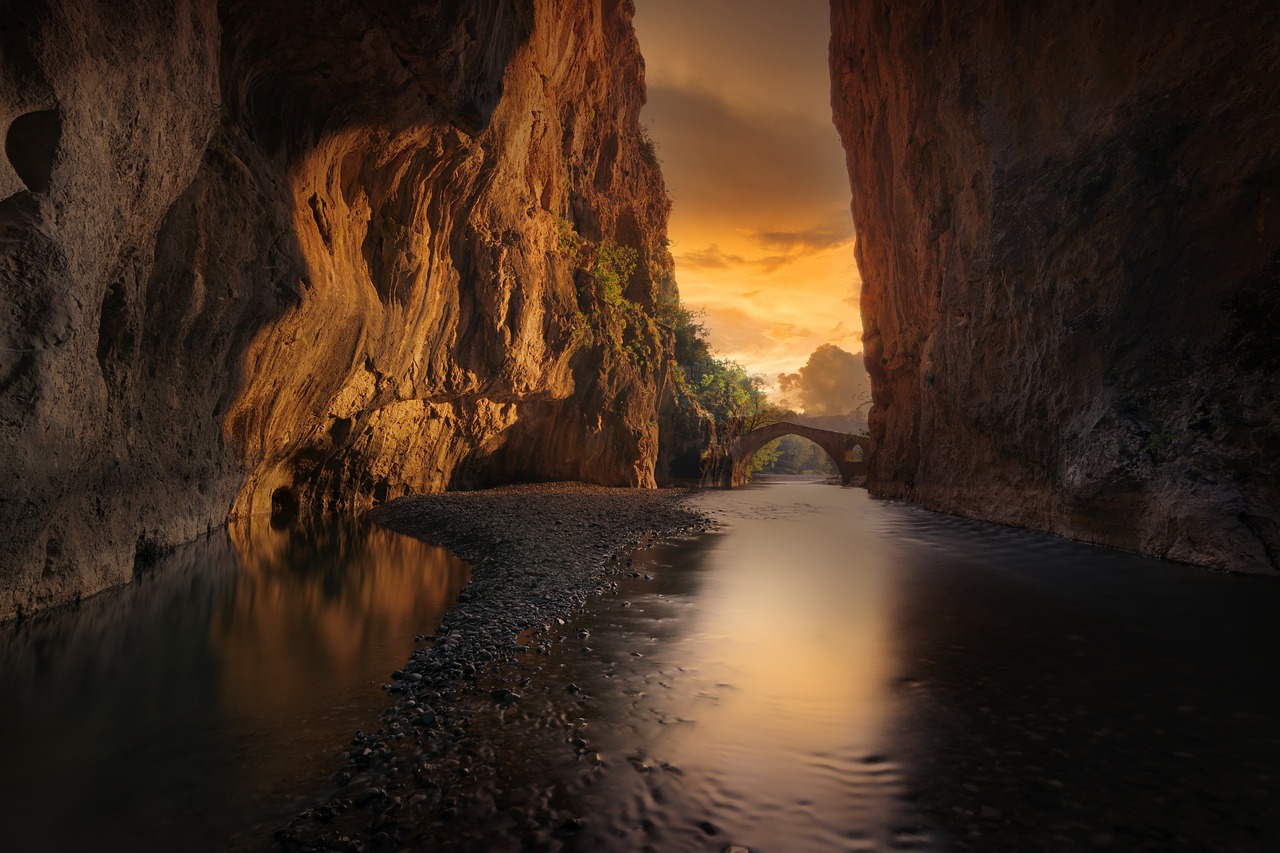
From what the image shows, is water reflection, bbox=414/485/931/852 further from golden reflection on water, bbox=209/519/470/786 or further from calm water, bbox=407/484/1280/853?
golden reflection on water, bbox=209/519/470/786

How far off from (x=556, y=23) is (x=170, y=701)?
24.8 metres

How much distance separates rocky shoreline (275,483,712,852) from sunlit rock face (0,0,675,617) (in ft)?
14.4

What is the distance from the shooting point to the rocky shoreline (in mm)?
3469

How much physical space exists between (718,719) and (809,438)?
53417 mm

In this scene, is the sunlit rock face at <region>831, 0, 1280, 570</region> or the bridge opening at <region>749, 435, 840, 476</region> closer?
the sunlit rock face at <region>831, 0, 1280, 570</region>

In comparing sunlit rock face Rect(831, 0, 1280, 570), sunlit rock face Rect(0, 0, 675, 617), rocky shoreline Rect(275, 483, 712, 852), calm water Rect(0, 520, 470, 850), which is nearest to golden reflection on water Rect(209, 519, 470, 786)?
calm water Rect(0, 520, 470, 850)

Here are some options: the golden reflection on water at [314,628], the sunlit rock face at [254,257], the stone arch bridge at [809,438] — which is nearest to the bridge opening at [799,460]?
the stone arch bridge at [809,438]

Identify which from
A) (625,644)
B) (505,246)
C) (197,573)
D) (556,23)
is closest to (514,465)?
(505,246)

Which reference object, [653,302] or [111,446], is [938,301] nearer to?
[653,302]

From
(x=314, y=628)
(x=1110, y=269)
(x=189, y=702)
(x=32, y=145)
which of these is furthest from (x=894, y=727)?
(x=1110, y=269)

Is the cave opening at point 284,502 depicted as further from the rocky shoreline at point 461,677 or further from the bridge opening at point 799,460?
the bridge opening at point 799,460

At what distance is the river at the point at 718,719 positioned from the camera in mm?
3555

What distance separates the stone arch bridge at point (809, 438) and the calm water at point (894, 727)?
46096 millimetres

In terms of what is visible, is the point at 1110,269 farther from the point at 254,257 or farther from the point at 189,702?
the point at 189,702
